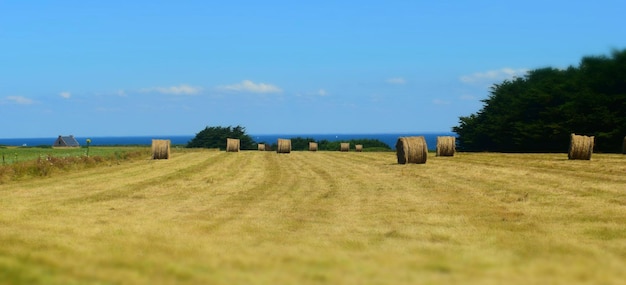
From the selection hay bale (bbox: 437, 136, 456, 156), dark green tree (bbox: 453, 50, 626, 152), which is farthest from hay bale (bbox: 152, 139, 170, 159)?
dark green tree (bbox: 453, 50, 626, 152)

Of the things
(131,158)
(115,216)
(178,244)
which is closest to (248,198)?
(115,216)

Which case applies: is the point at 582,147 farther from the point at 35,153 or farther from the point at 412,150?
the point at 35,153

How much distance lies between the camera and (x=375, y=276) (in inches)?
279

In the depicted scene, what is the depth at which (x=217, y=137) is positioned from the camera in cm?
11894

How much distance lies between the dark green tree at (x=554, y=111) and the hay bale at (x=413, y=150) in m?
24.1

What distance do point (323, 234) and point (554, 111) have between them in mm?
51442

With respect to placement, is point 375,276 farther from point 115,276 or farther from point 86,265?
point 86,265

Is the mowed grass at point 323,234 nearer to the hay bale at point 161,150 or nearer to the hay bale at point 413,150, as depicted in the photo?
the hay bale at point 413,150

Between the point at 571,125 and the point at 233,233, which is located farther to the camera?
the point at 571,125

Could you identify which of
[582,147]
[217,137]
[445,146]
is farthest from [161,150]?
[217,137]

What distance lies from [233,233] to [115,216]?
3.65 meters

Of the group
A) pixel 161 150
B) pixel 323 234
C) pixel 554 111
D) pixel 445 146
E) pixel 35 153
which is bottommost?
pixel 323 234

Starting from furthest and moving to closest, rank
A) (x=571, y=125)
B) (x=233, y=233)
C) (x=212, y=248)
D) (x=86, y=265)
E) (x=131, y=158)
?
(x=571, y=125) → (x=131, y=158) → (x=233, y=233) → (x=212, y=248) → (x=86, y=265)

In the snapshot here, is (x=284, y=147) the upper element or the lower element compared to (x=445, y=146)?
lower
